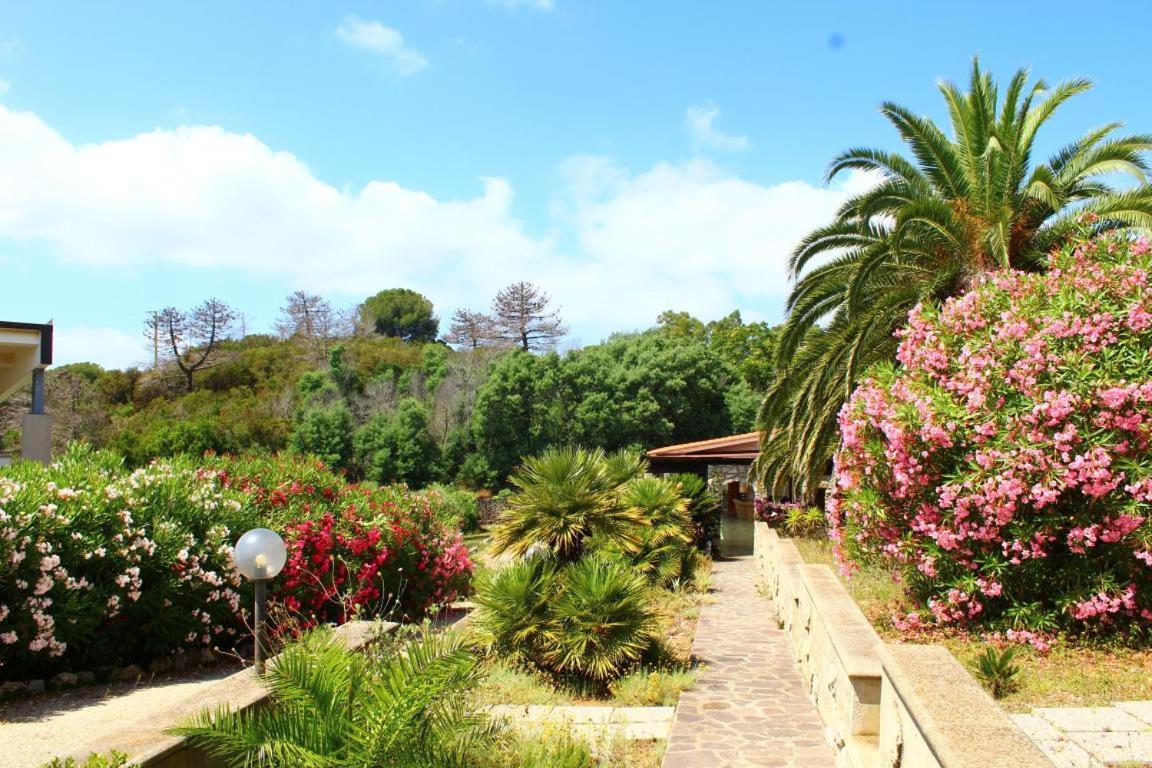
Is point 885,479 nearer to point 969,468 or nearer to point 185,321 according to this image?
point 969,468

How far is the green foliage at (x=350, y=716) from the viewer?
12.2 feet

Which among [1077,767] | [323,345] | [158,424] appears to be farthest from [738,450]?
[323,345]

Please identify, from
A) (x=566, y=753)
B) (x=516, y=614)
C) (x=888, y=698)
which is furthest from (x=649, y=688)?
(x=888, y=698)

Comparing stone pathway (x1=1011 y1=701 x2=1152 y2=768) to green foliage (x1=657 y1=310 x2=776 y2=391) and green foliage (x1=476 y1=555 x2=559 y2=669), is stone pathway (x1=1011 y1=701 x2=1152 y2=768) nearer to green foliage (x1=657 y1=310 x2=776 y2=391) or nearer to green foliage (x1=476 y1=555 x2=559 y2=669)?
green foliage (x1=476 y1=555 x2=559 y2=669)

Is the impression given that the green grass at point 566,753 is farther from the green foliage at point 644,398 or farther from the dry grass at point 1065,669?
the green foliage at point 644,398

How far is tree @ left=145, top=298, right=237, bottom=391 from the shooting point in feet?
167

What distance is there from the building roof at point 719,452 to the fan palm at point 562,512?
409 inches

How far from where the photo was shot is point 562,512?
984cm

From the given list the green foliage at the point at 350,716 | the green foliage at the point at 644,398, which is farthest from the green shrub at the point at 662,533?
the green foliage at the point at 644,398

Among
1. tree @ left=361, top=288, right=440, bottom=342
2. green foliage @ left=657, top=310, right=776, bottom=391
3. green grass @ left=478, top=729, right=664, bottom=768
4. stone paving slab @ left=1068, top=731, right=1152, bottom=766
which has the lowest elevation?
green grass @ left=478, top=729, right=664, bottom=768

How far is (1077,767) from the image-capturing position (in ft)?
14.3

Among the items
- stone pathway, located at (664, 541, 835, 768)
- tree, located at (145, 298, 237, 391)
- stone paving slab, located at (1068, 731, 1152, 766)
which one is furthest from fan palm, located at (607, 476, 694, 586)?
tree, located at (145, 298, 237, 391)

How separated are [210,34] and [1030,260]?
408 inches

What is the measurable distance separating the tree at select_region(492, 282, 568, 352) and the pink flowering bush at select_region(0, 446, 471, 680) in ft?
158
